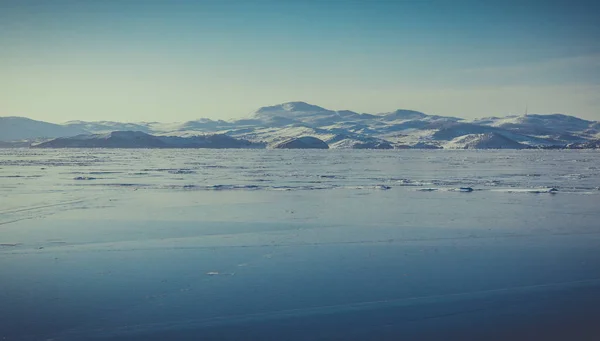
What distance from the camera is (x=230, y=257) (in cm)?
1207

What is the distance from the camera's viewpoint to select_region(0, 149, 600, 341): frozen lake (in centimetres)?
769

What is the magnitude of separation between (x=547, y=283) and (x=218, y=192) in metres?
19.7

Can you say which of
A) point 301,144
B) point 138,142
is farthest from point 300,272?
point 138,142

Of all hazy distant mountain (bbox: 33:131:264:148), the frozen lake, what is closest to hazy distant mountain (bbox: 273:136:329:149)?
hazy distant mountain (bbox: 33:131:264:148)

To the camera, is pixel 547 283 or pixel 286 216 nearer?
pixel 547 283

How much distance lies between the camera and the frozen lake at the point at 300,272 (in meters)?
7.69

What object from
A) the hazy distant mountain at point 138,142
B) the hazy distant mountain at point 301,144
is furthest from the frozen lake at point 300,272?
the hazy distant mountain at point 138,142

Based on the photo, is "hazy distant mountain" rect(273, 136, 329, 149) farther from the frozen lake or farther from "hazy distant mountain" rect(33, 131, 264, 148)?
the frozen lake

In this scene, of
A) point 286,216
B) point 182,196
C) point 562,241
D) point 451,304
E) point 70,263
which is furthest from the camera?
point 182,196

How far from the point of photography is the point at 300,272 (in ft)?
34.8

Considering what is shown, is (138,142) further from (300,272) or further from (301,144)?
(300,272)

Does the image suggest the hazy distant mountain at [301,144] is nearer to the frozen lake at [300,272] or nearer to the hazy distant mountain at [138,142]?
the hazy distant mountain at [138,142]

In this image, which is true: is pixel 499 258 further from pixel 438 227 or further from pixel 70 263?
pixel 70 263

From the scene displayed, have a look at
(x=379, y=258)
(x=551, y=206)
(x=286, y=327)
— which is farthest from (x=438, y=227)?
(x=286, y=327)
